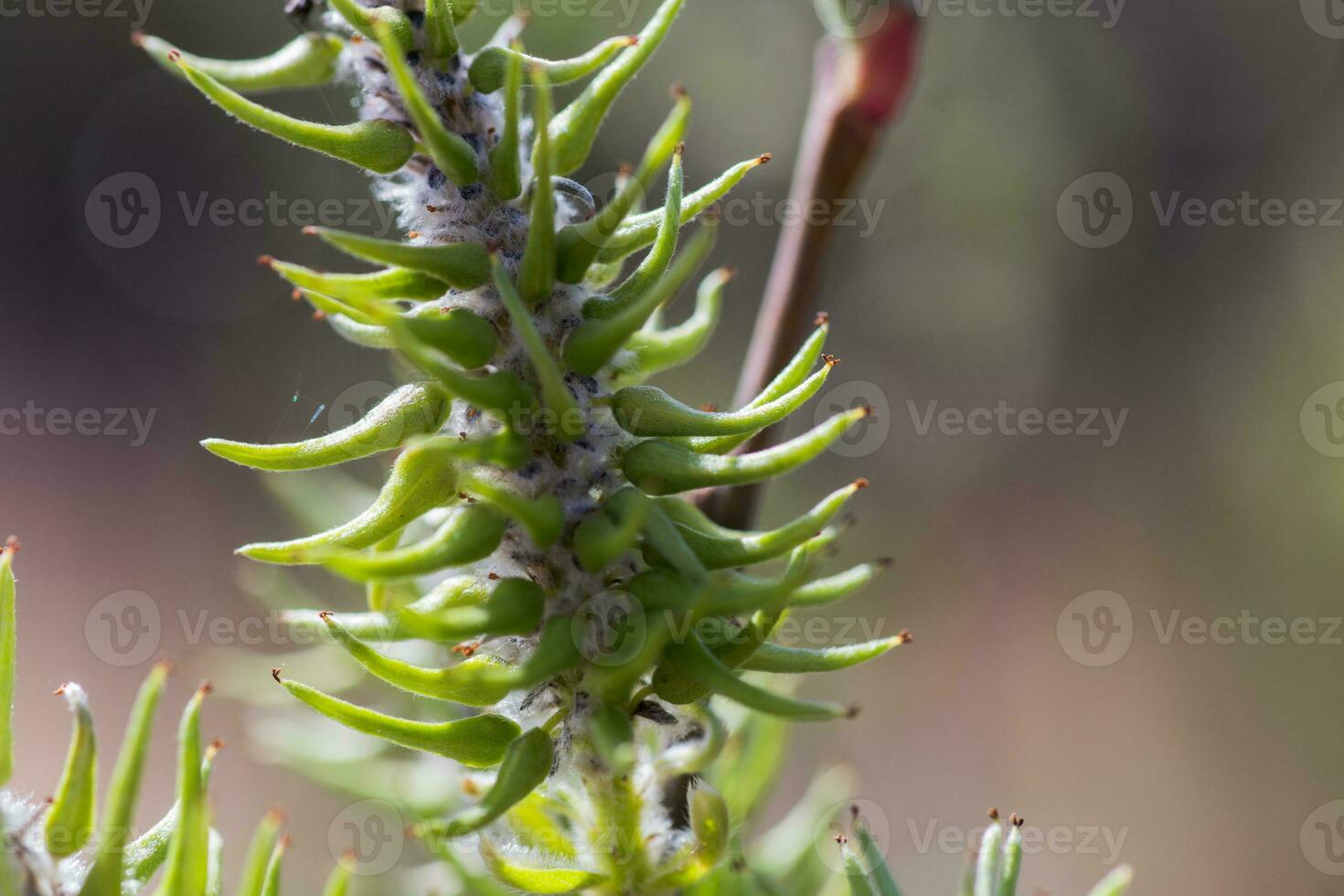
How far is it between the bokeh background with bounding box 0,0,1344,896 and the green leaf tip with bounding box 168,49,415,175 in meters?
2.21

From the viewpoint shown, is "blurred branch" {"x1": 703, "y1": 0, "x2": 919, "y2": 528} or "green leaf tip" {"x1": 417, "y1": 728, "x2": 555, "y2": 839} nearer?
"green leaf tip" {"x1": 417, "y1": 728, "x2": 555, "y2": 839}

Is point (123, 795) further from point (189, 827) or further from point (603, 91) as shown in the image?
point (603, 91)

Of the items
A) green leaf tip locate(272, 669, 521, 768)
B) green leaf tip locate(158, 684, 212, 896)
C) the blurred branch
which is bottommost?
green leaf tip locate(158, 684, 212, 896)

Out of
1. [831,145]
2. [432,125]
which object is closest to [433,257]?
[432,125]

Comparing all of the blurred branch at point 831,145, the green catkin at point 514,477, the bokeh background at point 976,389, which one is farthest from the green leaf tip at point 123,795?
the bokeh background at point 976,389

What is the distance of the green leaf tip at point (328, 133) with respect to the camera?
16.9 inches

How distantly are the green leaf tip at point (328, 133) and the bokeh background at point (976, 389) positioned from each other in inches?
87.1

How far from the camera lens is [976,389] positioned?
356 centimetres

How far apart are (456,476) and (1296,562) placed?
3235 mm

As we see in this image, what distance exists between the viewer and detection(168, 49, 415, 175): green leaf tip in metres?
0.43

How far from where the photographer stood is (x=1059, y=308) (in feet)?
11.6

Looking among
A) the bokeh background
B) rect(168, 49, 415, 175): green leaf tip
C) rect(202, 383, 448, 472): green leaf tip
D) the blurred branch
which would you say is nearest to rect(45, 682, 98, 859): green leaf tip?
rect(202, 383, 448, 472): green leaf tip

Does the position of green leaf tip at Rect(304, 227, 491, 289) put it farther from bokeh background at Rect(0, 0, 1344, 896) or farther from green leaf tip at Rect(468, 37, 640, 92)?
bokeh background at Rect(0, 0, 1344, 896)

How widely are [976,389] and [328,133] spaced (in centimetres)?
329
